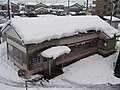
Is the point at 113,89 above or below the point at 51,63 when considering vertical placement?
below

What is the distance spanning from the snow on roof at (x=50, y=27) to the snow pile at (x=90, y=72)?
366 cm

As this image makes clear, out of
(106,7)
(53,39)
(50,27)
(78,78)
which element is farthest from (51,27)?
(106,7)

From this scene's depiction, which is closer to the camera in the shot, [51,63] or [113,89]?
[113,89]

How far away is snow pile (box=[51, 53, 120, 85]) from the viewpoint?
15.3m

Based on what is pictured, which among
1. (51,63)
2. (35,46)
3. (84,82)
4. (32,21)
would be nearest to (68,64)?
(51,63)

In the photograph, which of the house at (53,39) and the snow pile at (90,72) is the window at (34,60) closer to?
the house at (53,39)

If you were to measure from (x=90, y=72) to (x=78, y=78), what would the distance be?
193cm

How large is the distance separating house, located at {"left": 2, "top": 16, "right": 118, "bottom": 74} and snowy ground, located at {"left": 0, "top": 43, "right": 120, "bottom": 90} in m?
1.10

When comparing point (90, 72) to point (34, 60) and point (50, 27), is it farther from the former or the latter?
point (50, 27)

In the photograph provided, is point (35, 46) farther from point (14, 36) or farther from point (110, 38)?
point (110, 38)

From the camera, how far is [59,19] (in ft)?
64.4

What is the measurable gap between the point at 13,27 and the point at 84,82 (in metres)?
8.65

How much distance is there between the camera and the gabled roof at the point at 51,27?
14711 millimetres

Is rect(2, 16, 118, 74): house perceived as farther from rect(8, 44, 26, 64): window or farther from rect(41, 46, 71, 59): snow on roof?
rect(41, 46, 71, 59): snow on roof
